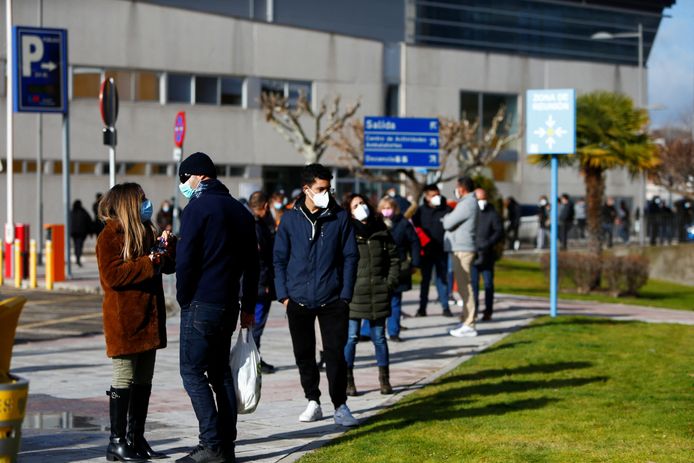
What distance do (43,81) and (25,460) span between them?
812 inches

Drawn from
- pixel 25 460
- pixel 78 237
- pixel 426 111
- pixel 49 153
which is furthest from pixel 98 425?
pixel 426 111

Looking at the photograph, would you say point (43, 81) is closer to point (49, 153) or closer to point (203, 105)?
point (49, 153)

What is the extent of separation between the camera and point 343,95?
48500 mm

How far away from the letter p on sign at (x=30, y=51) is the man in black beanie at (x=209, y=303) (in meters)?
20.7

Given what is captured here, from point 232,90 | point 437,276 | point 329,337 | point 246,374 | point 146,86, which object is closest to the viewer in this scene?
point 246,374

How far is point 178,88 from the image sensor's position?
4469 centimetres

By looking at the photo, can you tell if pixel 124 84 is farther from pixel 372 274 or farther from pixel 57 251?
pixel 372 274

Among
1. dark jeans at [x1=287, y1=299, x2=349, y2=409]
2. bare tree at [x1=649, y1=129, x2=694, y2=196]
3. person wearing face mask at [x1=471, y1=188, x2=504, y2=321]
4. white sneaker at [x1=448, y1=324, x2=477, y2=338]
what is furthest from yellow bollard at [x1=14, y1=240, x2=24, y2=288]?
bare tree at [x1=649, y1=129, x2=694, y2=196]

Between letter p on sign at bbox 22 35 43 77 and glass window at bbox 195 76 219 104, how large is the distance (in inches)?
689

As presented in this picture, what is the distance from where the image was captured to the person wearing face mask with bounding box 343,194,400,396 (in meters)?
11.2

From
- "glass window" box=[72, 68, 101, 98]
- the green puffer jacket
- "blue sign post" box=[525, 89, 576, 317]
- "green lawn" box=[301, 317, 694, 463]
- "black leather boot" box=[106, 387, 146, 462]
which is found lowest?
"green lawn" box=[301, 317, 694, 463]

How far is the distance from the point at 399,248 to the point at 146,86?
2982cm

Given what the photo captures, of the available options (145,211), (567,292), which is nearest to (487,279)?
(567,292)

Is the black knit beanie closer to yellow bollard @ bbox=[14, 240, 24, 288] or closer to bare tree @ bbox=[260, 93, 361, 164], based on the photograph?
yellow bollard @ bbox=[14, 240, 24, 288]
